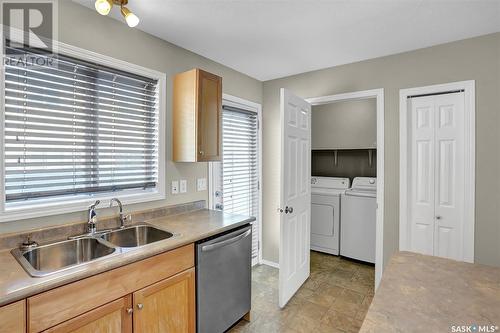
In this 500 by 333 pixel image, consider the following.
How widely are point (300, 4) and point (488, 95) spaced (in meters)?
→ 1.72

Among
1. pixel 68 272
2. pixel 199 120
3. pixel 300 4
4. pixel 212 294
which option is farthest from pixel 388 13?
pixel 68 272

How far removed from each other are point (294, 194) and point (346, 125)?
1915 millimetres

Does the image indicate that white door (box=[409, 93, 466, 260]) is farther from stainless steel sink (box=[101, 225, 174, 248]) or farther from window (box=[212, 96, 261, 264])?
stainless steel sink (box=[101, 225, 174, 248])

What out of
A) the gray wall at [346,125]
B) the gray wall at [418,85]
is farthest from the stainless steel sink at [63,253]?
the gray wall at [346,125]

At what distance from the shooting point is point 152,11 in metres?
1.82

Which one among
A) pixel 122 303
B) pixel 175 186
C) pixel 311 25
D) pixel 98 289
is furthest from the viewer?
pixel 175 186

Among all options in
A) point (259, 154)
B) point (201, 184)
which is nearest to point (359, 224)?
point (259, 154)

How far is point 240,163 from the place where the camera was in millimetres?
3146

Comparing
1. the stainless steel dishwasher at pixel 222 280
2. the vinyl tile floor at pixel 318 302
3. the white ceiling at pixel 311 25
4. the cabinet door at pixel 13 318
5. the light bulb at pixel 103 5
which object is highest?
the white ceiling at pixel 311 25

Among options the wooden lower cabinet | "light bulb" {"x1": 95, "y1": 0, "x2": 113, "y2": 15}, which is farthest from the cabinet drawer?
"light bulb" {"x1": 95, "y1": 0, "x2": 113, "y2": 15}

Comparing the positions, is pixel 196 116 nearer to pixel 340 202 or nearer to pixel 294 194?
pixel 294 194

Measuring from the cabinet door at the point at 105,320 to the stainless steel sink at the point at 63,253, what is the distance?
267 millimetres

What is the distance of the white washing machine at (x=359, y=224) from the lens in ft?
11.1

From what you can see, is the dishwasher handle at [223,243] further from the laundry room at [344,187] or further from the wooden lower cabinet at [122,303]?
the laundry room at [344,187]
